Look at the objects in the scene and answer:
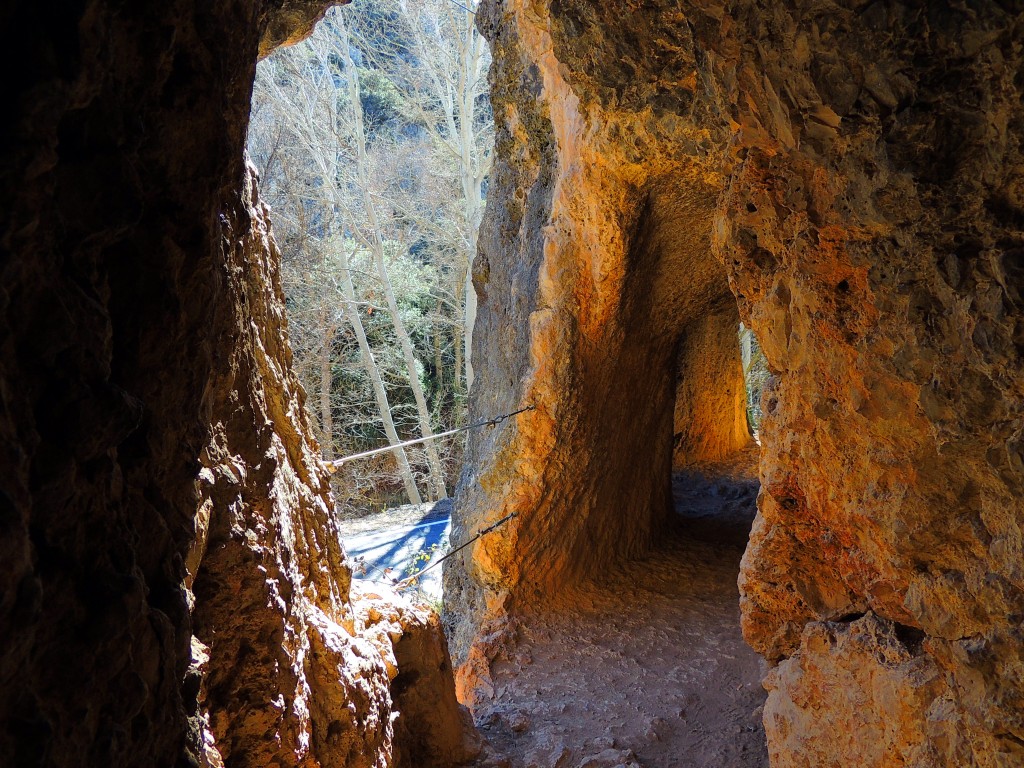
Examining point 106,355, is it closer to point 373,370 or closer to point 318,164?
point 373,370

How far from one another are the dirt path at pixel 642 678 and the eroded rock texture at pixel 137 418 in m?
1.90

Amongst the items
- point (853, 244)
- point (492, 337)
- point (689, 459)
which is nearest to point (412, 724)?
point (853, 244)

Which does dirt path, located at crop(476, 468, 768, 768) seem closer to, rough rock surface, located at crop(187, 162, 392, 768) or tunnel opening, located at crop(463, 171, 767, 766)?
tunnel opening, located at crop(463, 171, 767, 766)

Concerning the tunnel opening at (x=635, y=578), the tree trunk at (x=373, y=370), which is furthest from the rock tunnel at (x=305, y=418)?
→ the tree trunk at (x=373, y=370)

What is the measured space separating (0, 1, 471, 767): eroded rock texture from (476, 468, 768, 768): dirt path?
1.90 m

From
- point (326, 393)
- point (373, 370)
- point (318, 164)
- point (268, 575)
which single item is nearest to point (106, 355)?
point (268, 575)

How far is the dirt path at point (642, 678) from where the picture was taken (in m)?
4.29

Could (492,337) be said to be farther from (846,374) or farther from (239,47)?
(239,47)

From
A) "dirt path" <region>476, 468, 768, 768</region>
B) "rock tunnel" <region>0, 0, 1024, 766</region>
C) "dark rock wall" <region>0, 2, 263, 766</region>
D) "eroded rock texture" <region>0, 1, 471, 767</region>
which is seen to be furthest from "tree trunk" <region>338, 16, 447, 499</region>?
"dark rock wall" <region>0, 2, 263, 766</region>

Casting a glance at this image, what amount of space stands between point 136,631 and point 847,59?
1981 millimetres

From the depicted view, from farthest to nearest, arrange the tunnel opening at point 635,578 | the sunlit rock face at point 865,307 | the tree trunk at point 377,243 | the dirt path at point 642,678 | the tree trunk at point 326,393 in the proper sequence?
1. the tree trunk at point 326,393
2. the tree trunk at point 377,243
3. the tunnel opening at point 635,578
4. the dirt path at point 642,678
5. the sunlit rock face at point 865,307

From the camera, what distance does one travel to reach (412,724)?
10.8ft

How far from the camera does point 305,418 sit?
3.05 metres

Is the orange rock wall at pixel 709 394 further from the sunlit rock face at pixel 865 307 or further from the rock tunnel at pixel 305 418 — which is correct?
the rock tunnel at pixel 305 418
